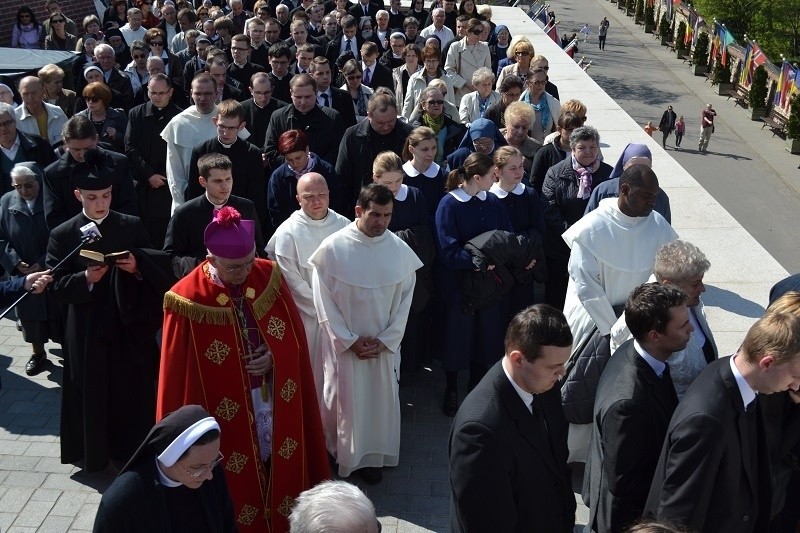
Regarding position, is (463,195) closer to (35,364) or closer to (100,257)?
(100,257)

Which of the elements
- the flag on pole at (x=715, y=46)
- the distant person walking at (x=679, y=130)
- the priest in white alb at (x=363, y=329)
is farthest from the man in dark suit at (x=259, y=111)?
the flag on pole at (x=715, y=46)

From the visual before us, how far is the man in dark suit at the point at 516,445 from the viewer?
375cm

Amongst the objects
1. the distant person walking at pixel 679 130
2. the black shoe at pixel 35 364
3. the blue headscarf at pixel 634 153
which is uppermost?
the blue headscarf at pixel 634 153

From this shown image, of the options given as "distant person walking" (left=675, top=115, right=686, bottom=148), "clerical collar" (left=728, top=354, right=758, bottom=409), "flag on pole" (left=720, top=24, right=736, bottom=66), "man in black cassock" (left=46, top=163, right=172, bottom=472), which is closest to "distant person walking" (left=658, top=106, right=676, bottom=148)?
"distant person walking" (left=675, top=115, right=686, bottom=148)

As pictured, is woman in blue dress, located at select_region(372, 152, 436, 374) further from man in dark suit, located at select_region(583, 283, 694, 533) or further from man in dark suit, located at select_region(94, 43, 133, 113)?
man in dark suit, located at select_region(94, 43, 133, 113)

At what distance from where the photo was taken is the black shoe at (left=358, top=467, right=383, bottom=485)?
5.88m

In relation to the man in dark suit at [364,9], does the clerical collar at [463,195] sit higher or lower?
higher

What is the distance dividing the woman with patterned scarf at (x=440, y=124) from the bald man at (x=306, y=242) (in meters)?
2.51

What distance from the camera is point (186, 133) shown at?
26.2 ft

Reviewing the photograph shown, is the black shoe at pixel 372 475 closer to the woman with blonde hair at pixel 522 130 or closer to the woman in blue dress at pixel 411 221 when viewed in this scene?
the woman in blue dress at pixel 411 221

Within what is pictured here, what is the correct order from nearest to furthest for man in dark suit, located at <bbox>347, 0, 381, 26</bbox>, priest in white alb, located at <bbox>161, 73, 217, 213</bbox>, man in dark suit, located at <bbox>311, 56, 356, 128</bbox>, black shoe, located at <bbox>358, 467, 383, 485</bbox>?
black shoe, located at <bbox>358, 467, 383, 485</bbox> < priest in white alb, located at <bbox>161, 73, 217, 213</bbox> < man in dark suit, located at <bbox>311, 56, 356, 128</bbox> < man in dark suit, located at <bbox>347, 0, 381, 26</bbox>

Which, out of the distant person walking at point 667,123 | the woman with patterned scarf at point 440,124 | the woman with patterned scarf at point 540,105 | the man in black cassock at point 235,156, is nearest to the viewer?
the man in black cassock at point 235,156

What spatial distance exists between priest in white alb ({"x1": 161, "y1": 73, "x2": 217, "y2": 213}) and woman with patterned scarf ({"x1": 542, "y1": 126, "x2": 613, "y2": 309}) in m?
2.94

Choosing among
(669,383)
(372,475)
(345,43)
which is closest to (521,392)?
(669,383)
